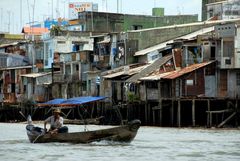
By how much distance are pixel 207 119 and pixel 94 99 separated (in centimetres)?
1033

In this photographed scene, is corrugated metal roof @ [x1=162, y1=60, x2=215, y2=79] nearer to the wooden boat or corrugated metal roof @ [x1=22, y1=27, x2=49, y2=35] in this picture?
the wooden boat

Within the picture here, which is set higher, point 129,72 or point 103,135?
point 129,72

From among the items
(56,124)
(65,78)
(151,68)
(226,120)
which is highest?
(151,68)

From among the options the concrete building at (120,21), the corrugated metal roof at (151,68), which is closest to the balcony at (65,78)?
the concrete building at (120,21)

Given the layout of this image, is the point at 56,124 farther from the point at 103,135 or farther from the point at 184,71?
the point at 184,71

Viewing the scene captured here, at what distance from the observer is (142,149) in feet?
105

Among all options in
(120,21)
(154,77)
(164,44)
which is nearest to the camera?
(154,77)

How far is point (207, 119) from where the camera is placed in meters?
47.5

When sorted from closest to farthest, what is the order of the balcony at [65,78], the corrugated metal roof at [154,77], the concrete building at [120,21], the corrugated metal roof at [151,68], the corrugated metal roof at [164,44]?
1. the corrugated metal roof at [154,77]
2. the corrugated metal roof at [151,68]
3. the corrugated metal roof at [164,44]
4. the balcony at [65,78]
5. the concrete building at [120,21]

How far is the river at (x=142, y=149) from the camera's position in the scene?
29.1m

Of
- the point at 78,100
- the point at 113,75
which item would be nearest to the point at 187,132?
the point at 78,100

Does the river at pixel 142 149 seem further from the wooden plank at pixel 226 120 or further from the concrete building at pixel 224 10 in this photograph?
the concrete building at pixel 224 10

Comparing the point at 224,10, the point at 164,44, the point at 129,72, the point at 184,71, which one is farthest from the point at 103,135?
the point at 224,10

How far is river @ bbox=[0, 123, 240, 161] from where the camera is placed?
29.1 m
